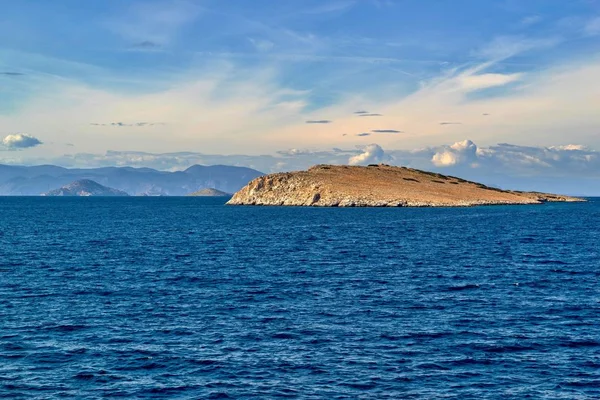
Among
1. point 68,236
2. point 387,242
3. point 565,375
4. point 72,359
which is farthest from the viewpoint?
point 68,236

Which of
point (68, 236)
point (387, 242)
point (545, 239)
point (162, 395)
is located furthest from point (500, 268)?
point (68, 236)

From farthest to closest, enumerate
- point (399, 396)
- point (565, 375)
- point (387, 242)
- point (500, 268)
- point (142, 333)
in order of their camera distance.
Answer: point (387, 242), point (500, 268), point (142, 333), point (565, 375), point (399, 396)

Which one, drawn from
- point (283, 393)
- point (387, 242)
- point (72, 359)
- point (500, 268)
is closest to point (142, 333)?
point (72, 359)

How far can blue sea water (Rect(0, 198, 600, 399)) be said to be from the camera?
28297 millimetres

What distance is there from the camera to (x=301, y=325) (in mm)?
38656

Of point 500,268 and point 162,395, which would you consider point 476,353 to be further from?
point 500,268

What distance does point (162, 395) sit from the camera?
26.9 metres

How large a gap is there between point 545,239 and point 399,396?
264 feet

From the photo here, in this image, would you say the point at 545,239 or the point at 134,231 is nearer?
the point at 545,239

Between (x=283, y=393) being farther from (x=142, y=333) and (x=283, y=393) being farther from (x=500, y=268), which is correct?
(x=500, y=268)

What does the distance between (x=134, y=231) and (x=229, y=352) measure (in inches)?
3693

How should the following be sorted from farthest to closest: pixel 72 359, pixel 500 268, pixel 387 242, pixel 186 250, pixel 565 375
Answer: pixel 387 242 → pixel 186 250 → pixel 500 268 → pixel 72 359 → pixel 565 375

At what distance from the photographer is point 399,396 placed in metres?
26.6

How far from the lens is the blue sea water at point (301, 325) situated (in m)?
28.3
